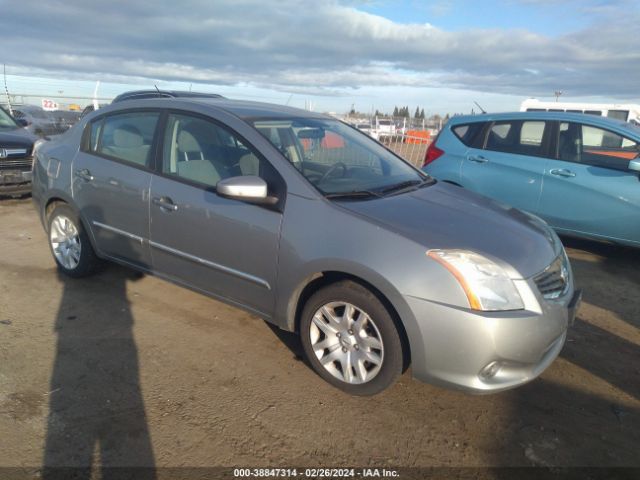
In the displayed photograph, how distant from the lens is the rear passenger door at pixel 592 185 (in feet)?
16.7

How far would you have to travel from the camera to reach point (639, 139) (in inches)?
206

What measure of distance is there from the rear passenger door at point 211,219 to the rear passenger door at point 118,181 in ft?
0.51

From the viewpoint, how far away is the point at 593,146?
5.45 metres

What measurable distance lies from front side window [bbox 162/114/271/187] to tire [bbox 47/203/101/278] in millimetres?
1322

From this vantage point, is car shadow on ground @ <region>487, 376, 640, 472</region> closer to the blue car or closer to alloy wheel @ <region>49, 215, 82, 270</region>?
the blue car

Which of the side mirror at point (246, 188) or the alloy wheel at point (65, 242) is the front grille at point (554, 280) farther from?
the alloy wheel at point (65, 242)

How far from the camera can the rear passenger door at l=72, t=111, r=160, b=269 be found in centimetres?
363

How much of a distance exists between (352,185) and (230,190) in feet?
2.76

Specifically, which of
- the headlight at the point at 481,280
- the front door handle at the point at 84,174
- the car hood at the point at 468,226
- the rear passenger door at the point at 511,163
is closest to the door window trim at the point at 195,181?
the car hood at the point at 468,226

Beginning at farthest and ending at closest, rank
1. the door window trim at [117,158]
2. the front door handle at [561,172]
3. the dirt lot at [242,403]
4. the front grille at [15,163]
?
the front grille at [15,163] → the front door handle at [561,172] → the door window trim at [117,158] → the dirt lot at [242,403]

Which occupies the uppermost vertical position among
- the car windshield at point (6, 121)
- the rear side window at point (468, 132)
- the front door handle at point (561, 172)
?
the rear side window at point (468, 132)

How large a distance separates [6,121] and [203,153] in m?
6.92

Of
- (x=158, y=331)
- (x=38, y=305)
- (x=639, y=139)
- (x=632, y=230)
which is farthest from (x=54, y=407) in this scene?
(x=639, y=139)

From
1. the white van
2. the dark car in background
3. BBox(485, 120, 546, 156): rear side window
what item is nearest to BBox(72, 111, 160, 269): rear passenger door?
the dark car in background
